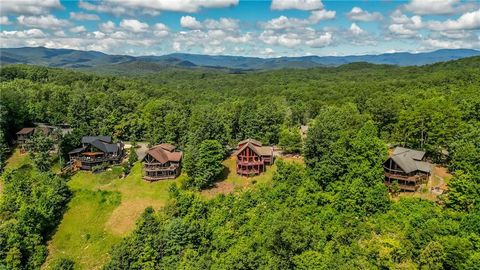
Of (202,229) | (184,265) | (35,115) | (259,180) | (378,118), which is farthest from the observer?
(35,115)

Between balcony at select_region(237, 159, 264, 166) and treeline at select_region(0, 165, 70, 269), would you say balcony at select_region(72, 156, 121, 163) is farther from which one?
balcony at select_region(237, 159, 264, 166)

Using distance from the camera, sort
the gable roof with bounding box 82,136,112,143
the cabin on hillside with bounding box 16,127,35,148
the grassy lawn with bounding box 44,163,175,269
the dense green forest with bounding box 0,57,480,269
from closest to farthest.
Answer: the dense green forest with bounding box 0,57,480,269
the grassy lawn with bounding box 44,163,175,269
the gable roof with bounding box 82,136,112,143
the cabin on hillside with bounding box 16,127,35,148

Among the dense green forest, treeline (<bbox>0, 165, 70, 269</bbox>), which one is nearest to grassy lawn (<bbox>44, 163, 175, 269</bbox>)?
treeline (<bbox>0, 165, 70, 269</bbox>)

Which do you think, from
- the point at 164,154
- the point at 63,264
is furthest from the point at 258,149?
the point at 63,264

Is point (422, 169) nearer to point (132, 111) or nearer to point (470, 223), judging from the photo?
point (470, 223)

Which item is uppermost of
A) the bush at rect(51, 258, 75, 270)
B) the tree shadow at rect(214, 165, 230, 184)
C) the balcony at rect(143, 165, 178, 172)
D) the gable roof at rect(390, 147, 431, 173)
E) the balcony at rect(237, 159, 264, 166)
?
the gable roof at rect(390, 147, 431, 173)

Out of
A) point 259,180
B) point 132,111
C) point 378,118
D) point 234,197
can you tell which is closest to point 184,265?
point 234,197

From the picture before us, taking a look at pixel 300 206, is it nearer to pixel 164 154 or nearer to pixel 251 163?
pixel 251 163
